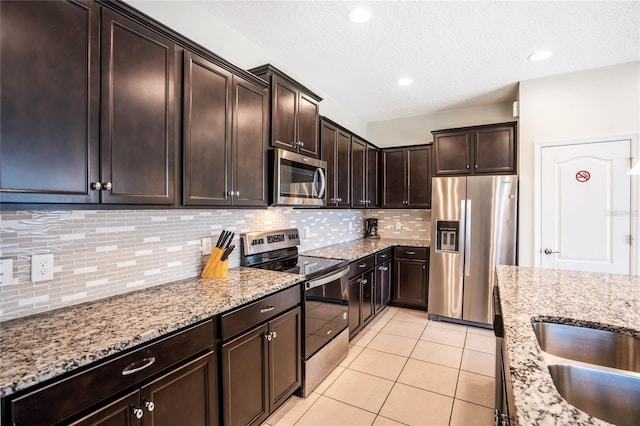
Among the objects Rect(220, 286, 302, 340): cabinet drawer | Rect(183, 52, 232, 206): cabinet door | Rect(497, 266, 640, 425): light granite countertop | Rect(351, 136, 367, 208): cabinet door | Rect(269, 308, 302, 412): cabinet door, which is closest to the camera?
Rect(497, 266, 640, 425): light granite countertop

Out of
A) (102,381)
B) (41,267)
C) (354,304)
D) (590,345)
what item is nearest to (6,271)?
(41,267)

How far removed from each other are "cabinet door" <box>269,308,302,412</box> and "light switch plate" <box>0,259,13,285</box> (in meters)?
1.23

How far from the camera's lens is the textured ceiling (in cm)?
210

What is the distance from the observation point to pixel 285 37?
2.48 meters

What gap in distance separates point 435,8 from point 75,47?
2.15 metres

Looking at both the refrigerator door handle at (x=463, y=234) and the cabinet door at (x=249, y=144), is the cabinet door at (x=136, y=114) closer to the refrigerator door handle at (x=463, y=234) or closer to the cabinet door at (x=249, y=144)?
the cabinet door at (x=249, y=144)

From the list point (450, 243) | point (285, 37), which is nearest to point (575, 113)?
point (450, 243)

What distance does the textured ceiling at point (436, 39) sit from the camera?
210 cm

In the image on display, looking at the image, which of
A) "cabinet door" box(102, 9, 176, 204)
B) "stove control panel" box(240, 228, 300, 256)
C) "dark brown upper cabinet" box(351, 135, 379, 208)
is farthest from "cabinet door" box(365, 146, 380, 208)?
"cabinet door" box(102, 9, 176, 204)

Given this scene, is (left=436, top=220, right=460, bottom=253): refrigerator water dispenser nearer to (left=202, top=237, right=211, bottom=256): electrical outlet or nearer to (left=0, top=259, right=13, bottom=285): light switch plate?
(left=202, top=237, right=211, bottom=256): electrical outlet

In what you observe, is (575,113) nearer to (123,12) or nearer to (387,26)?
(387,26)

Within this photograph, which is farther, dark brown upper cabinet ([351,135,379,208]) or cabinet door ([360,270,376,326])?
dark brown upper cabinet ([351,135,379,208])

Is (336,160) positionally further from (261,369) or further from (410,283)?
(261,369)

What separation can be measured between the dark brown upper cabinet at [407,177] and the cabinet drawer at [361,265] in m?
1.29
